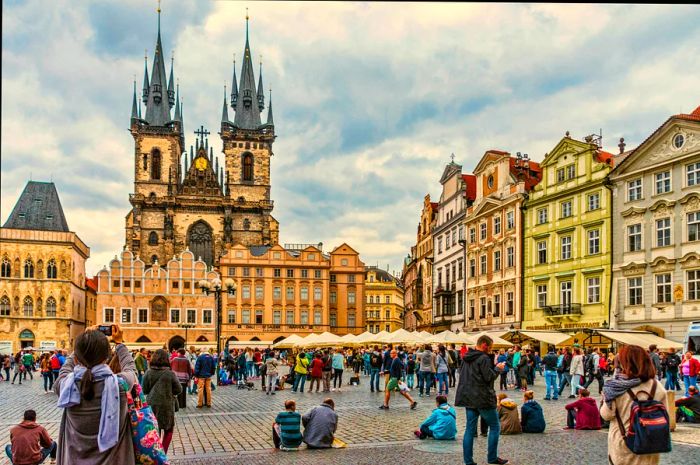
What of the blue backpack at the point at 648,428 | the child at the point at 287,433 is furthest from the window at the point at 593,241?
the blue backpack at the point at 648,428

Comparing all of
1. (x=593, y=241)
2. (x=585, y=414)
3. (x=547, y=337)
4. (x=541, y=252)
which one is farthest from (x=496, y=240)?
(x=585, y=414)

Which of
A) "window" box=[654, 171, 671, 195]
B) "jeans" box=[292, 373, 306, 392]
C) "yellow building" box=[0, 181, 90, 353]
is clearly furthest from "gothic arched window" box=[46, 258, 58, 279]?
"window" box=[654, 171, 671, 195]

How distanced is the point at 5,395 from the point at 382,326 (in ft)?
316

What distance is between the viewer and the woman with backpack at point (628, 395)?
6.08 metres

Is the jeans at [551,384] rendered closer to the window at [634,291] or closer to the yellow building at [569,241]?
the window at [634,291]

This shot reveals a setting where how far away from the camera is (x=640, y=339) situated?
31.3m

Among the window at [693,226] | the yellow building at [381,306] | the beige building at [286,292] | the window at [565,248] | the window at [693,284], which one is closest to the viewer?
the window at [693,284]

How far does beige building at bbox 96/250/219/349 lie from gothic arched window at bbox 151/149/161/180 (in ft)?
49.5

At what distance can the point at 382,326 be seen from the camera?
121250 millimetres

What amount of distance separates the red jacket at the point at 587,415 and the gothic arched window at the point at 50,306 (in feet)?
228

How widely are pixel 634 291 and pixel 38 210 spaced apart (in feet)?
205

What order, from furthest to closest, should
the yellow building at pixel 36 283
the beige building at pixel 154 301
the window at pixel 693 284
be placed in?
the beige building at pixel 154 301, the yellow building at pixel 36 283, the window at pixel 693 284

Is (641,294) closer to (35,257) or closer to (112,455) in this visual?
(112,455)

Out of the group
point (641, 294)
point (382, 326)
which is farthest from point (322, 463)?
point (382, 326)
